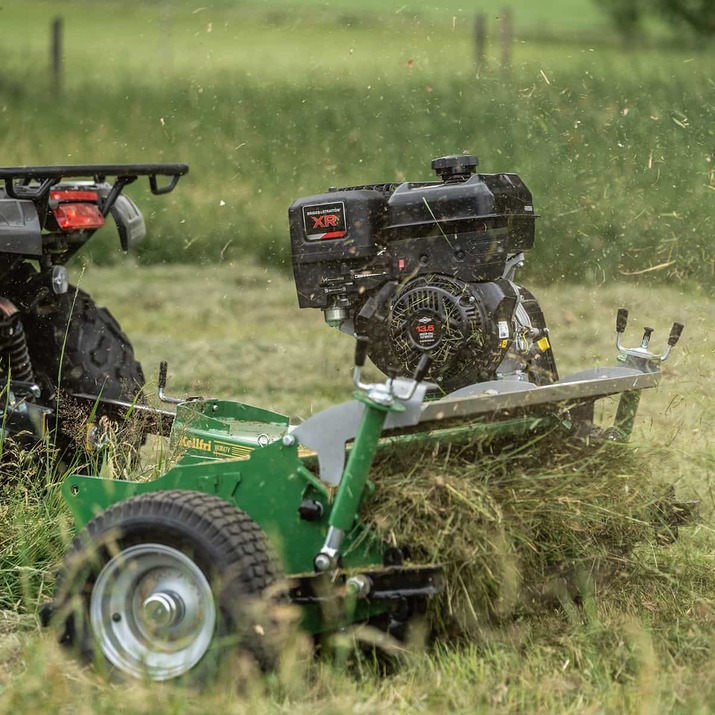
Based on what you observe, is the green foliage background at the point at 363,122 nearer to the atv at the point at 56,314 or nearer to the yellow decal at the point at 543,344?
the yellow decal at the point at 543,344

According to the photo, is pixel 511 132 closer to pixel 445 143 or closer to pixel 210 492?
pixel 445 143

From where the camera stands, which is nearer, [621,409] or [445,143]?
[621,409]

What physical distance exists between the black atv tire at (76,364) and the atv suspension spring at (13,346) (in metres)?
0.14

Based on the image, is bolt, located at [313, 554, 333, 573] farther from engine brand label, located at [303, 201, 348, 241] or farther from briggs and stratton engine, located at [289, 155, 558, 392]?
engine brand label, located at [303, 201, 348, 241]

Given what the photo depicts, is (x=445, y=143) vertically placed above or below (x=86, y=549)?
below

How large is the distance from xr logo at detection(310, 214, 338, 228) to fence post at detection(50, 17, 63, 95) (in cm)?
884

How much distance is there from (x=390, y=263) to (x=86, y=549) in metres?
1.39

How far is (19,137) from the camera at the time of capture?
1156 centimetres

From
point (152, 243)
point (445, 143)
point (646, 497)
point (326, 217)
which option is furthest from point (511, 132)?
point (646, 497)

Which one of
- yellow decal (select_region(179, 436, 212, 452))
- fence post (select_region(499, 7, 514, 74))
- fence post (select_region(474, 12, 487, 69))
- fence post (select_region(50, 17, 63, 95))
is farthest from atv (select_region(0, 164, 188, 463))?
fence post (select_region(50, 17, 63, 95))

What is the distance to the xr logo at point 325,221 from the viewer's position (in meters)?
3.94

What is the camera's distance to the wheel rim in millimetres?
2961

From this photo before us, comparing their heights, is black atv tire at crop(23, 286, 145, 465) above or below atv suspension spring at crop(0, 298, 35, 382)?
below

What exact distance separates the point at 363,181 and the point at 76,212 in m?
5.29
